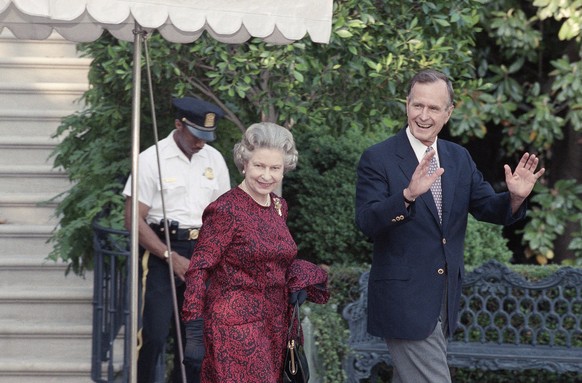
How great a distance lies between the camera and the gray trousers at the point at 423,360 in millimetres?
5086

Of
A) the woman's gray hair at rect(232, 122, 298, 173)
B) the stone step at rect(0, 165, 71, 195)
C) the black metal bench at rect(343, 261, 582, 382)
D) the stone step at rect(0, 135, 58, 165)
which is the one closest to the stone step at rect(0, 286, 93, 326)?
the stone step at rect(0, 165, 71, 195)

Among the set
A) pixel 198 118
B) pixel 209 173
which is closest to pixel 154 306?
pixel 209 173

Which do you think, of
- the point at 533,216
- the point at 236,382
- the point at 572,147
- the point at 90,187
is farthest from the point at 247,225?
the point at 572,147

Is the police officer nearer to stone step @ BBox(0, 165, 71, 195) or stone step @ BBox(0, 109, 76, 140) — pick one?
stone step @ BBox(0, 165, 71, 195)

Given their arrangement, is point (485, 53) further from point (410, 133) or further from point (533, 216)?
point (410, 133)

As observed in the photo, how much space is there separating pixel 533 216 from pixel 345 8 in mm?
3540

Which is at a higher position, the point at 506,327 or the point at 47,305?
the point at 47,305

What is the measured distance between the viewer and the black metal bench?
767cm

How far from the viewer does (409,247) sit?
5156 mm

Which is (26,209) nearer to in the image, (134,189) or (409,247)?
(134,189)

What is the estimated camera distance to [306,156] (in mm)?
9930

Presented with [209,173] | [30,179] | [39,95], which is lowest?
[209,173]

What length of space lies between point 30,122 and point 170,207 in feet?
13.4

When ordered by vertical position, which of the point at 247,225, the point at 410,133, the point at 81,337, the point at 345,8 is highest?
the point at 345,8
